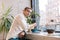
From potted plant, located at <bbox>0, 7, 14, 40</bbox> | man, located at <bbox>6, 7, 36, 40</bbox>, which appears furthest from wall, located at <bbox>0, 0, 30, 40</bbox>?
man, located at <bbox>6, 7, 36, 40</bbox>

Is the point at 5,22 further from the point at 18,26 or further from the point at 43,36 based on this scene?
the point at 43,36

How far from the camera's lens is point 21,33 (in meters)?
3.33

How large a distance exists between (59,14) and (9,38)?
139 centimetres

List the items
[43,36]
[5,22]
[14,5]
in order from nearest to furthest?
[43,36] → [5,22] → [14,5]

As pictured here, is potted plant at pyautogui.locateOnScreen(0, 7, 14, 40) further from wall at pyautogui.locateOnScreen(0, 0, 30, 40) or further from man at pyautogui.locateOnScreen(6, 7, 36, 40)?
man at pyautogui.locateOnScreen(6, 7, 36, 40)

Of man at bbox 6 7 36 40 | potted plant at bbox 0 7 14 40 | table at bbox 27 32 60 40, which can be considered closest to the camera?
table at bbox 27 32 60 40

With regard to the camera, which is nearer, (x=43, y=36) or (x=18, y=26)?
(x=43, y=36)

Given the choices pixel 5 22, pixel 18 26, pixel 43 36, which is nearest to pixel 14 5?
pixel 5 22

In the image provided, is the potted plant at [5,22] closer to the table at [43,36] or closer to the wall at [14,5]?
the wall at [14,5]

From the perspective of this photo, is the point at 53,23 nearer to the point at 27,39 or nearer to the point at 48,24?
the point at 48,24

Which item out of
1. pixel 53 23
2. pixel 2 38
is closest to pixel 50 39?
pixel 53 23

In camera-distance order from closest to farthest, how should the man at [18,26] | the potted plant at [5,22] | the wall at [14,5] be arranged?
1. the man at [18,26]
2. the potted plant at [5,22]
3. the wall at [14,5]

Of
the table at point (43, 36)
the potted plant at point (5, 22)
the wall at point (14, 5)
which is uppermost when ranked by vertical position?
the wall at point (14, 5)

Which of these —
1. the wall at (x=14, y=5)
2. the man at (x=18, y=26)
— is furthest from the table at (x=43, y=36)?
the wall at (x=14, y=5)
